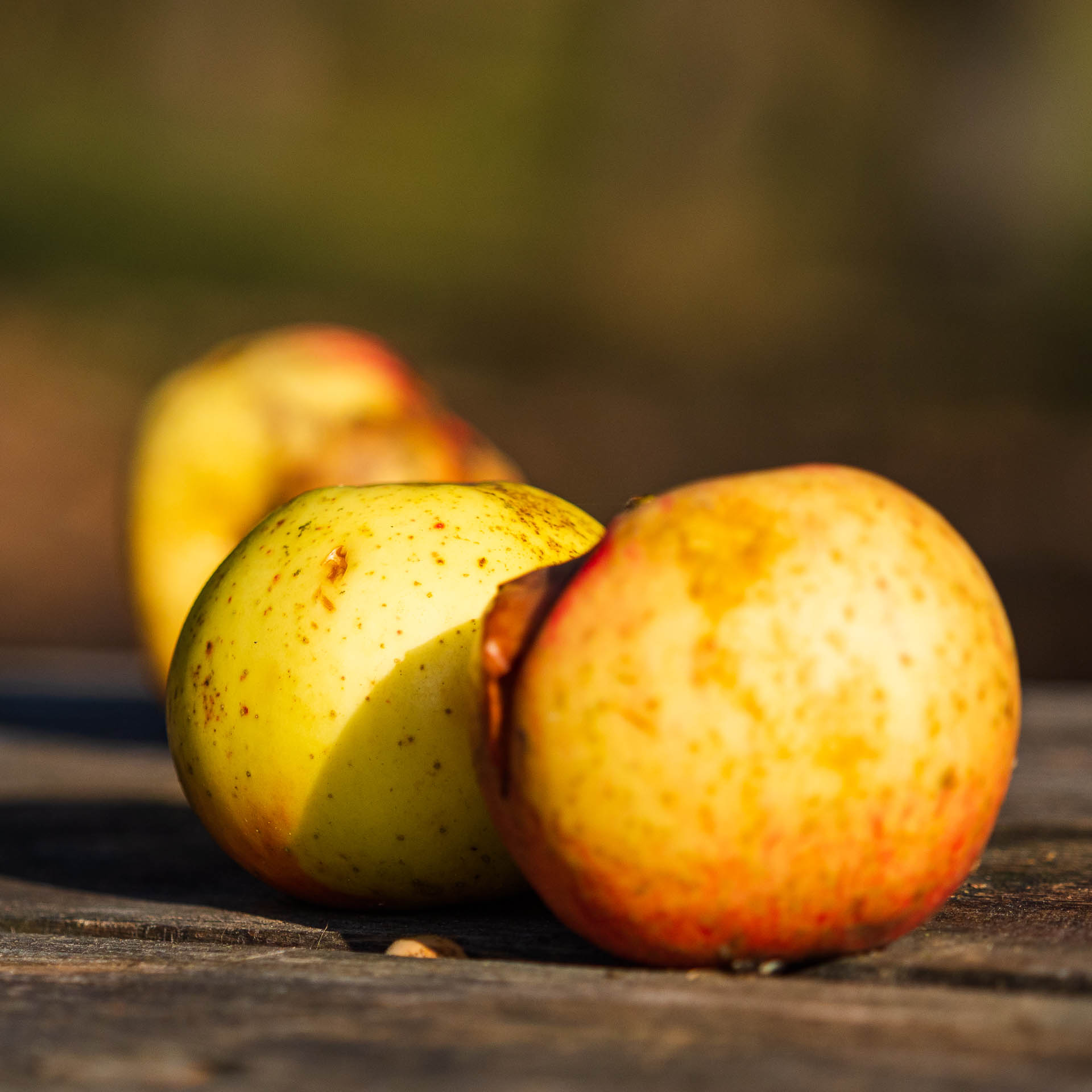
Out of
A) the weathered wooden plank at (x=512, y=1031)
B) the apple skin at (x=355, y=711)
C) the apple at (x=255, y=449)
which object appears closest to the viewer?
the weathered wooden plank at (x=512, y=1031)

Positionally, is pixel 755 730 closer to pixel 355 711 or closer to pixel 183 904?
pixel 355 711

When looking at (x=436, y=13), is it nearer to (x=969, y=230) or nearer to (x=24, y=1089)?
(x=969, y=230)

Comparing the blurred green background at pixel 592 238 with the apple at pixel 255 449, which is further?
the blurred green background at pixel 592 238

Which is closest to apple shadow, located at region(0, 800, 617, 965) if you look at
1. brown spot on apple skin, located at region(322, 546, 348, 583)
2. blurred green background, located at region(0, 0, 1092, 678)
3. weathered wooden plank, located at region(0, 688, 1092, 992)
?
weathered wooden plank, located at region(0, 688, 1092, 992)

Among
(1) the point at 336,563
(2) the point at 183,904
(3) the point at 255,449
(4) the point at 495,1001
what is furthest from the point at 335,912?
(3) the point at 255,449

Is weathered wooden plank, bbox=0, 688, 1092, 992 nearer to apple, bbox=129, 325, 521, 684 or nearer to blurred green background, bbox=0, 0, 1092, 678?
apple, bbox=129, 325, 521, 684

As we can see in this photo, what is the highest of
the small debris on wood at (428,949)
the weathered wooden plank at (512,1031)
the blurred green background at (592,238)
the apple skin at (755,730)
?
the blurred green background at (592,238)

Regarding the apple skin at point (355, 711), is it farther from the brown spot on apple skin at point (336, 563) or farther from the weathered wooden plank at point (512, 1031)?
the weathered wooden plank at point (512, 1031)

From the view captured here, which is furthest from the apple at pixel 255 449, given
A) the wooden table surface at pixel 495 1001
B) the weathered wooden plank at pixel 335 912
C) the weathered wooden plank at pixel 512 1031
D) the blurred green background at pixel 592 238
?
the blurred green background at pixel 592 238
